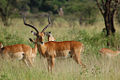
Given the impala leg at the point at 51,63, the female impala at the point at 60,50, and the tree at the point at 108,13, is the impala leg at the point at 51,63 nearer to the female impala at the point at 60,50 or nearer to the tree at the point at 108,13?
the female impala at the point at 60,50

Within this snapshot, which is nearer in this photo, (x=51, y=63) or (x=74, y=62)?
(x=51, y=63)

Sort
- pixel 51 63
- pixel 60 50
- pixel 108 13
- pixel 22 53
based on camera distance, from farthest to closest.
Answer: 1. pixel 108 13
2. pixel 22 53
3. pixel 60 50
4. pixel 51 63

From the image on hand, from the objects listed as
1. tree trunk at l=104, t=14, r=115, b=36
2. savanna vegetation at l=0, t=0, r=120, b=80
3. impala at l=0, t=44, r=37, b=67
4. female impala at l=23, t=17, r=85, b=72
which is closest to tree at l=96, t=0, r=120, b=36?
tree trunk at l=104, t=14, r=115, b=36

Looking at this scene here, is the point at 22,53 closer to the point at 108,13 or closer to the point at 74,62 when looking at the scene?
the point at 74,62

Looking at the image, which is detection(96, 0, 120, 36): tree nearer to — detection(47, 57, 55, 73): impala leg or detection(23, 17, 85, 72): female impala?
detection(23, 17, 85, 72): female impala

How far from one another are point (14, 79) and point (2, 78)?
289 millimetres

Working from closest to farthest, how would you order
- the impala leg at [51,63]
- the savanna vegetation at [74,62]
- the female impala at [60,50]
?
the savanna vegetation at [74,62], the impala leg at [51,63], the female impala at [60,50]

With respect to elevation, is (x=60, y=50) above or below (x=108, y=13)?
below

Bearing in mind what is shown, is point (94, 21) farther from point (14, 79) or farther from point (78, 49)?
point (14, 79)

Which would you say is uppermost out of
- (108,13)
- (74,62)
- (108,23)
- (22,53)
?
(108,13)

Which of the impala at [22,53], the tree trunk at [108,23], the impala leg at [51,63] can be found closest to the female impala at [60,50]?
the impala leg at [51,63]

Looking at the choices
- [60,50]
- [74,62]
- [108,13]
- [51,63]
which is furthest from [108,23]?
[51,63]

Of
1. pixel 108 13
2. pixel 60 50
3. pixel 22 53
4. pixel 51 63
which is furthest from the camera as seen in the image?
pixel 108 13

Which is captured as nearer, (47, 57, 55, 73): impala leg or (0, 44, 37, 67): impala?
(47, 57, 55, 73): impala leg
